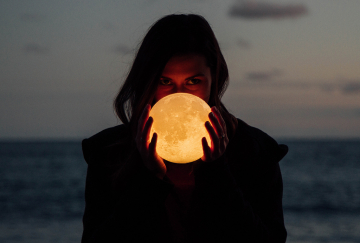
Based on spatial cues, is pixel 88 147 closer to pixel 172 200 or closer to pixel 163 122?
pixel 172 200

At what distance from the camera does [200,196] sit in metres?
2.67

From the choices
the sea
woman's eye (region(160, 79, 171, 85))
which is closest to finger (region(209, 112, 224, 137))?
woman's eye (region(160, 79, 171, 85))

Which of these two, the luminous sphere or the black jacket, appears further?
the black jacket

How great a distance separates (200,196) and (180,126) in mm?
639

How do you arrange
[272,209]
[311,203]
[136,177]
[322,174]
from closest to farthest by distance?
[136,177] < [272,209] < [311,203] < [322,174]

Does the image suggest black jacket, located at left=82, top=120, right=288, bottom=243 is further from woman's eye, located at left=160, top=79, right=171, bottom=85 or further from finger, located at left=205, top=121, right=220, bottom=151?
woman's eye, located at left=160, top=79, right=171, bottom=85

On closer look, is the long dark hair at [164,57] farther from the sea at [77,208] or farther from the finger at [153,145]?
the sea at [77,208]

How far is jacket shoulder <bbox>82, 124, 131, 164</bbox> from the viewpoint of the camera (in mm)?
3271

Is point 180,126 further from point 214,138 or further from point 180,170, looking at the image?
point 180,170

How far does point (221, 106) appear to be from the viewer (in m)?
3.32

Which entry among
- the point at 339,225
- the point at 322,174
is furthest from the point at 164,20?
the point at 322,174

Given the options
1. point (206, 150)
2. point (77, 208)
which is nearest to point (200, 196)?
point (206, 150)

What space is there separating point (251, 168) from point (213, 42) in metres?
1.18

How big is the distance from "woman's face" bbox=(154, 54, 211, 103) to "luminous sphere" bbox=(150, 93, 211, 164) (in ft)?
1.00
